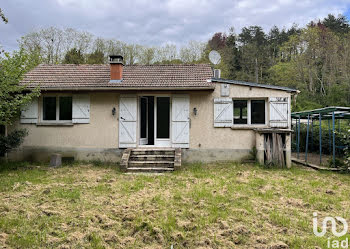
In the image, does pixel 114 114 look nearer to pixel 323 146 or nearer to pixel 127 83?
pixel 127 83

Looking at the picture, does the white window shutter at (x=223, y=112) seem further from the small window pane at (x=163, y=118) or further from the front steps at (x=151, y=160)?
the small window pane at (x=163, y=118)

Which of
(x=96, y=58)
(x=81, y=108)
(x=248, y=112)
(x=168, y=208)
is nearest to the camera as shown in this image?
(x=168, y=208)

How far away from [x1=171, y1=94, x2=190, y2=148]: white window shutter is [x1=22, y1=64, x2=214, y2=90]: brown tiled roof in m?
0.65

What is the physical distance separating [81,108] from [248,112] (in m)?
6.38

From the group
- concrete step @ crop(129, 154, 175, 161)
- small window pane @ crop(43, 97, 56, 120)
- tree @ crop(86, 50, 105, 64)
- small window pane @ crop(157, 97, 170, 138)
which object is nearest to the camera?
concrete step @ crop(129, 154, 175, 161)

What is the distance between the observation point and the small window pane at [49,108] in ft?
31.6

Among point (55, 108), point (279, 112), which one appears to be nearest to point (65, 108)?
point (55, 108)

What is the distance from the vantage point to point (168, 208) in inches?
186

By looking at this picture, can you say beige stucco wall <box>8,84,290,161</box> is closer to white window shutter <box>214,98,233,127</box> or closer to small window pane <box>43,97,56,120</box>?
white window shutter <box>214,98,233,127</box>

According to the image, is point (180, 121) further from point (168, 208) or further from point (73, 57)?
point (73, 57)

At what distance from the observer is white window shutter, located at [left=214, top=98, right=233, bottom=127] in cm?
910

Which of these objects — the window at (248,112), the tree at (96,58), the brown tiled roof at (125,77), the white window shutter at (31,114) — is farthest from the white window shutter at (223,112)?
the tree at (96,58)

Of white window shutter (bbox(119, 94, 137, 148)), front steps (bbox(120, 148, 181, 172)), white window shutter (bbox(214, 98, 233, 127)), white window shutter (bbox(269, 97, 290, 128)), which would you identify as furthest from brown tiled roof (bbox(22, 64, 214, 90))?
white window shutter (bbox(269, 97, 290, 128))

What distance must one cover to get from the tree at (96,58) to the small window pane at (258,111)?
55.7ft
